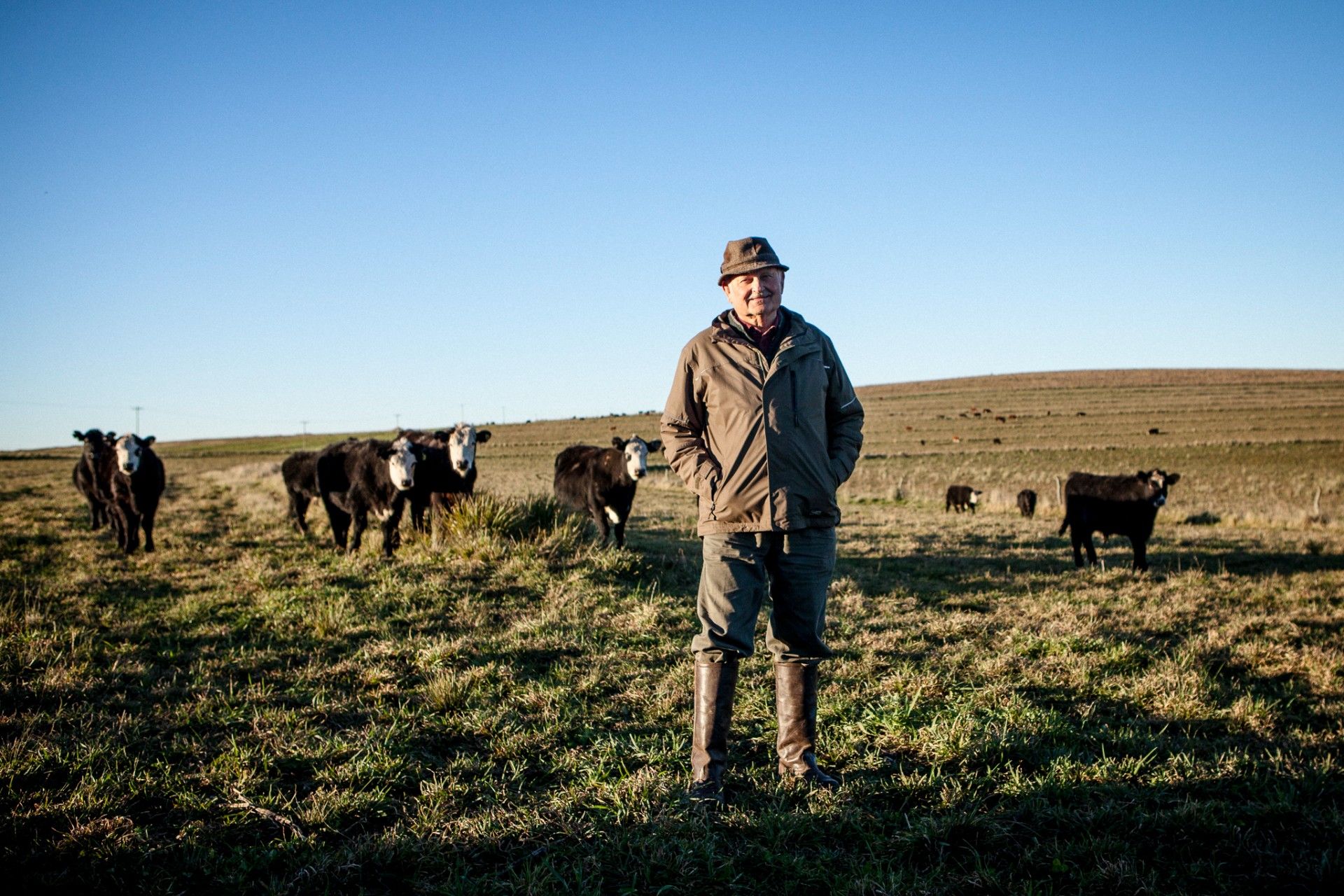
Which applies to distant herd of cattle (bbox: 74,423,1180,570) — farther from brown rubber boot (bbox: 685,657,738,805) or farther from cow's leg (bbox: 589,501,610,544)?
brown rubber boot (bbox: 685,657,738,805)

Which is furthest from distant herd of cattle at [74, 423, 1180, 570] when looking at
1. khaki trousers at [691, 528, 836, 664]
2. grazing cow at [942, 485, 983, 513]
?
grazing cow at [942, 485, 983, 513]

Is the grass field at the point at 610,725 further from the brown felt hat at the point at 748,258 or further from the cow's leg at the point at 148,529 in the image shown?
the brown felt hat at the point at 748,258

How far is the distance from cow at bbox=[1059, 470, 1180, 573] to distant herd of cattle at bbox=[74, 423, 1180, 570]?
13mm

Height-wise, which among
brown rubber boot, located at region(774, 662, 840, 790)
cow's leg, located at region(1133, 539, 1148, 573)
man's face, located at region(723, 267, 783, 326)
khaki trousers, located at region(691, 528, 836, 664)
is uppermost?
man's face, located at region(723, 267, 783, 326)

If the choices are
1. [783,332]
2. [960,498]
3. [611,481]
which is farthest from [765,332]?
[960,498]

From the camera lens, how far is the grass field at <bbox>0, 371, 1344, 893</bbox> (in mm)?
2846

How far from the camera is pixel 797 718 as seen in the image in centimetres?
353

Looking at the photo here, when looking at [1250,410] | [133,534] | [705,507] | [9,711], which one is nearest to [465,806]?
[705,507]

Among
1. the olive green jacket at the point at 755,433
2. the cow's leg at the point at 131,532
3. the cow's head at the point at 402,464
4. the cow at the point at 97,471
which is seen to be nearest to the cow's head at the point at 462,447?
the cow's head at the point at 402,464

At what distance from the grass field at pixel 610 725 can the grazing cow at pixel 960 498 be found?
9.61m

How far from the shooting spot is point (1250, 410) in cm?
4922

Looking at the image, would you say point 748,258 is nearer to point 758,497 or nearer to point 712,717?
point 758,497

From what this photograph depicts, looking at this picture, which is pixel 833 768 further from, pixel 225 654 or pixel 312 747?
pixel 225 654

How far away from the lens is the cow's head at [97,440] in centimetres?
1251
